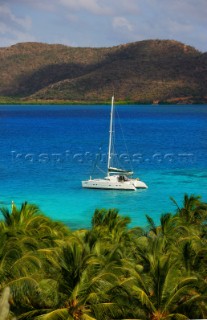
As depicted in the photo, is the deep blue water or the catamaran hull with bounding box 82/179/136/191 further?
the catamaran hull with bounding box 82/179/136/191

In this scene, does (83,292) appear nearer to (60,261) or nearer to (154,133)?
(60,261)

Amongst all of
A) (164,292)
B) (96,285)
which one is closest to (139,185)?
(96,285)

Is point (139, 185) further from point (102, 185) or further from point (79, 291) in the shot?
point (79, 291)

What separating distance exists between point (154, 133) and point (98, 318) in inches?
4973

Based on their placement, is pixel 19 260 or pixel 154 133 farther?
pixel 154 133

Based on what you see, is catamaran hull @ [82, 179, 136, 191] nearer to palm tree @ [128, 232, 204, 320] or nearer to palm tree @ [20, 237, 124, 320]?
palm tree @ [20, 237, 124, 320]

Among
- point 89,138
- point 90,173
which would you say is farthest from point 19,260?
point 89,138

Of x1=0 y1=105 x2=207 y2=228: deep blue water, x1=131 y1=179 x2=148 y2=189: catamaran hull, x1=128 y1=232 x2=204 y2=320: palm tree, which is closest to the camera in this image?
x1=128 y1=232 x2=204 y2=320: palm tree

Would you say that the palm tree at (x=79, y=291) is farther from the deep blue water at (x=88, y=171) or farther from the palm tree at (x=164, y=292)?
the deep blue water at (x=88, y=171)

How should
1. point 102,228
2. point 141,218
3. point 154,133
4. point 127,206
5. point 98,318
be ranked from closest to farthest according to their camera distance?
point 98,318 < point 102,228 < point 141,218 < point 127,206 < point 154,133

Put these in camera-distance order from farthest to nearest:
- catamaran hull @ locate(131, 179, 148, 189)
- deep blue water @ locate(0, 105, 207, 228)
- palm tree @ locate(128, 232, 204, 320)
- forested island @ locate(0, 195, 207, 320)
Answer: catamaran hull @ locate(131, 179, 148, 189) → deep blue water @ locate(0, 105, 207, 228) → forested island @ locate(0, 195, 207, 320) → palm tree @ locate(128, 232, 204, 320)

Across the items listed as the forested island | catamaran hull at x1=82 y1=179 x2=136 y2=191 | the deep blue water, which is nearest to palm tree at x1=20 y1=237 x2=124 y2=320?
the forested island

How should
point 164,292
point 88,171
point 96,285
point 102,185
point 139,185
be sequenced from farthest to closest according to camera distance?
point 88,171, point 102,185, point 139,185, point 96,285, point 164,292

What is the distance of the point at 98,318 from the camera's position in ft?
49.3
